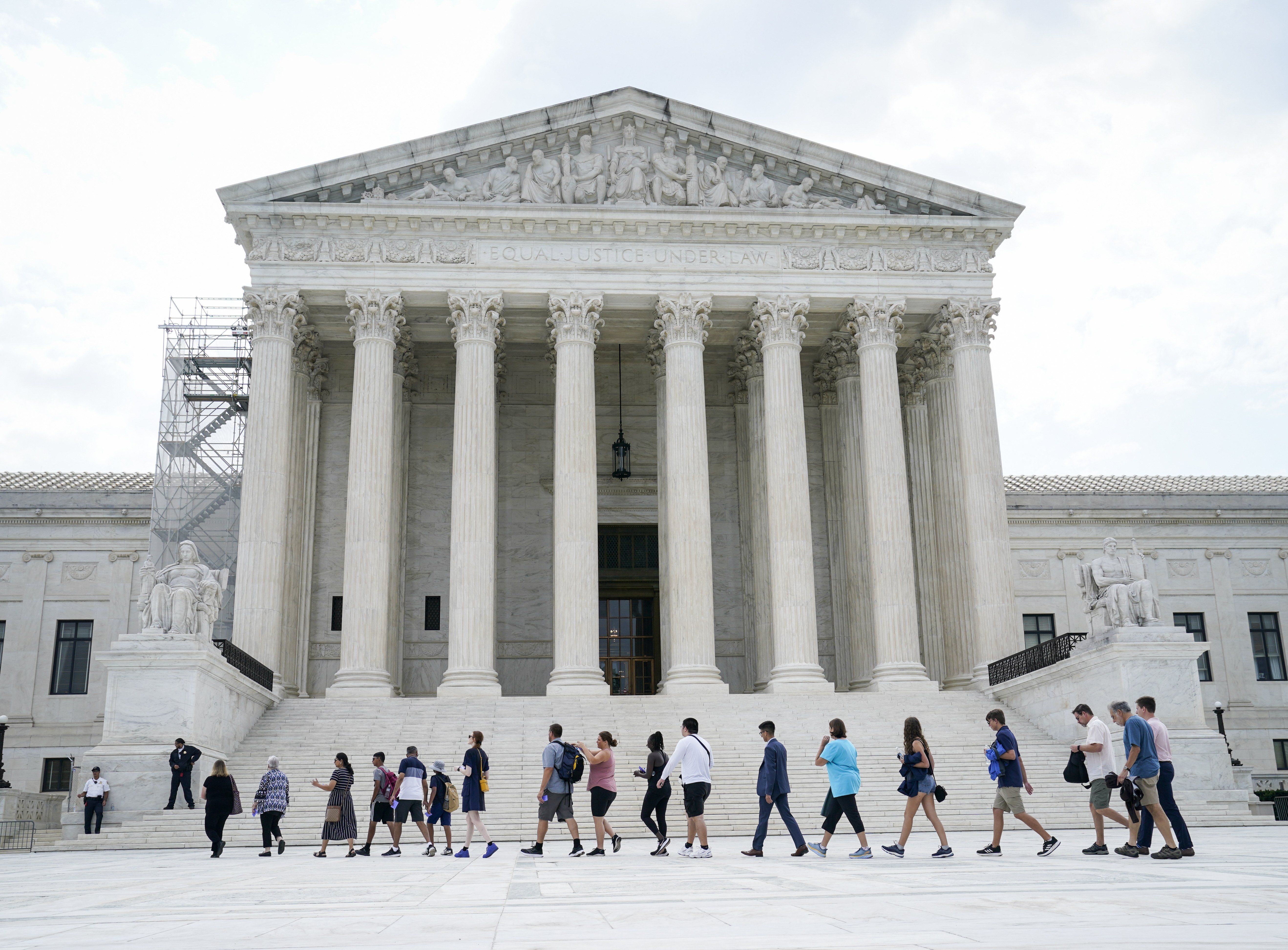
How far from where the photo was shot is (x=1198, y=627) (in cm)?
4559

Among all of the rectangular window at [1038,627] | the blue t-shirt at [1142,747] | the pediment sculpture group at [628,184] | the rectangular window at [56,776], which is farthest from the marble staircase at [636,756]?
the rectangular window at [1038,627]

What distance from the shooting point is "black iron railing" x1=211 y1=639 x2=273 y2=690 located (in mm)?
27656

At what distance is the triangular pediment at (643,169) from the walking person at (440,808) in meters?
20.7

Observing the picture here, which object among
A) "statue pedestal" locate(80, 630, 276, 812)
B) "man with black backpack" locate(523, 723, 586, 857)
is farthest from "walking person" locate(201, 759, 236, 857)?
"statue pedestal" locate(80, 630, 276, 812)

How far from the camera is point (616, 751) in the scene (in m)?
26.9

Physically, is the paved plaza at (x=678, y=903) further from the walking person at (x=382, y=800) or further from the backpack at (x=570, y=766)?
the walking person at (x=382, y=800)

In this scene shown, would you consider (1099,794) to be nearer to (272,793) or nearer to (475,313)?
(272,793)

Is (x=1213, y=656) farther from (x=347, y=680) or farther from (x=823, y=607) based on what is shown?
(x=347, y=680)

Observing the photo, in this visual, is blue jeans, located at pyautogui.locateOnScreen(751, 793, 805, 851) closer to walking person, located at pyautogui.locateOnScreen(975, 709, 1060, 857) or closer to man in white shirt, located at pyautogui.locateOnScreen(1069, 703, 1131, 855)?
walking person, located at pyautogui.locateOnScreen(975, 709, 1060, 857)

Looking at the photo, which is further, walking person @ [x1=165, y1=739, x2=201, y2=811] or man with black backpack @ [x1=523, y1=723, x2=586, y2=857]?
walking person @ [x1=165, y1=739, x2=201, y2=811]

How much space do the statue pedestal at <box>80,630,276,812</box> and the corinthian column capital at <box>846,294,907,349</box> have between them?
20.1m

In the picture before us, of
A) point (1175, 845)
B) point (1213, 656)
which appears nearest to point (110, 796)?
point (1175, 845)

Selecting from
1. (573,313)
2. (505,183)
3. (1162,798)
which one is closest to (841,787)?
(1162,798)

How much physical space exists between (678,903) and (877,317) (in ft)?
91.5
